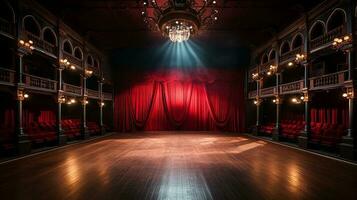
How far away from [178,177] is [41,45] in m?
10.7

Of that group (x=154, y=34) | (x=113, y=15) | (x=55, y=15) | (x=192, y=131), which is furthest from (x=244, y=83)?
(x=55, y=15)

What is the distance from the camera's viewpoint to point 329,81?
436 inches

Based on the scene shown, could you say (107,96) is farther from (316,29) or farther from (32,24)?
(316,29)

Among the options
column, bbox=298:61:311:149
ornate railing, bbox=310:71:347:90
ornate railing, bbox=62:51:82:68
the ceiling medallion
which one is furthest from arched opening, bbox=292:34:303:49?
ornate railing, bbox=62:51:82:68

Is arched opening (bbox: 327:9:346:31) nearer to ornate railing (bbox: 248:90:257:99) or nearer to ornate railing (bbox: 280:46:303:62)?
ornate railing (bbox: 280:46:303:62)

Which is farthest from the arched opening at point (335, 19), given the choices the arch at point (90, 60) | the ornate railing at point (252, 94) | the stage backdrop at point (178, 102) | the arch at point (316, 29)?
the arch at point (90, 60)

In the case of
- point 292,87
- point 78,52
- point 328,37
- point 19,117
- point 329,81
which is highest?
point 78,52

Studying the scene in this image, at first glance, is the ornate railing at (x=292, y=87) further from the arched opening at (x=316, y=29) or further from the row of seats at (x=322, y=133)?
the arched opening at (x=316, y=29)

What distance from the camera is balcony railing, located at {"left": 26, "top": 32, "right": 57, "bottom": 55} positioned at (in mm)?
11128

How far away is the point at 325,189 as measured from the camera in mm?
5547

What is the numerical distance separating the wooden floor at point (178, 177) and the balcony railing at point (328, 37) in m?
5.84

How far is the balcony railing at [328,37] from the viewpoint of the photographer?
33.3ft

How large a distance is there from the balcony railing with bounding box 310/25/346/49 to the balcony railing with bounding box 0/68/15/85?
15.3m

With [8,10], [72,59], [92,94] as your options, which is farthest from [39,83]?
[92,94]
